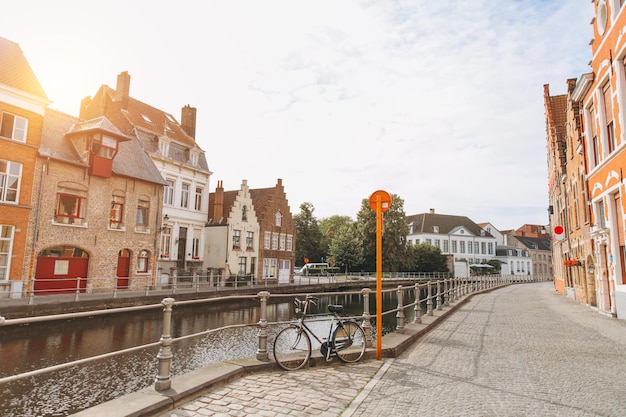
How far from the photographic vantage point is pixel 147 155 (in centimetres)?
2938

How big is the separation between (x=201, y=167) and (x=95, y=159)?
12.5 meters

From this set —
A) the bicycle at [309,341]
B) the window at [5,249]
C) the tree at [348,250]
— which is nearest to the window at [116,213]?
the window at [5,249]

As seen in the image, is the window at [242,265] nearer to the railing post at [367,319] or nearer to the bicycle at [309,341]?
the railing post at [367,319]

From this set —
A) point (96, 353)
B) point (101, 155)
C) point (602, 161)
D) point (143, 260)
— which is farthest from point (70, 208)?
point (602, 161)

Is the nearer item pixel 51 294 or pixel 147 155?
pixel 51 294

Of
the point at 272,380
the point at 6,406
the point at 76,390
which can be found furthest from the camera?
the point at 76,390

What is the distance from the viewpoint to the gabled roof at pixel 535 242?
281ft

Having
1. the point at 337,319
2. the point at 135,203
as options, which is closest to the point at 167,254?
the point at 135,203

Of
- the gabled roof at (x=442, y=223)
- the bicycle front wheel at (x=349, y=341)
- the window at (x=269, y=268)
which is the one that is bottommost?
the bicycle front wheel at (x=349, y=341)

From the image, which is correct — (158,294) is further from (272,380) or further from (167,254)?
(272,380)

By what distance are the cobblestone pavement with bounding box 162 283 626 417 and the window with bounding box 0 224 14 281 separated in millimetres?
19467

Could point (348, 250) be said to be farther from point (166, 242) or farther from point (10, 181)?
point (10, 181)

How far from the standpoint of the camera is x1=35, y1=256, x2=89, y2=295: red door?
21359mm

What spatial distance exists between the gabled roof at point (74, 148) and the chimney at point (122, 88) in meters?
7.44
